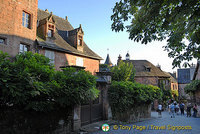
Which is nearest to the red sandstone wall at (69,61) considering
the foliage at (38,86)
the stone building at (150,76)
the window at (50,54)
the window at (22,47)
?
the window at (50,54)

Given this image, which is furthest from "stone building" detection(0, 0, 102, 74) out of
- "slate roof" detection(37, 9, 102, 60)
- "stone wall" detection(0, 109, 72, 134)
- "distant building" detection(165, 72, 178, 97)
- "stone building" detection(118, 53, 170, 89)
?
"distant building" detection(165, 72, 178, 97)

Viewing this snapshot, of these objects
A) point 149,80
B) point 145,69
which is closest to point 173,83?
point 145,69

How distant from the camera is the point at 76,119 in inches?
285

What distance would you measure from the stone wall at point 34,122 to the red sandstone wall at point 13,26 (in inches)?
295

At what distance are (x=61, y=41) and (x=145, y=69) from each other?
23295 millimetres

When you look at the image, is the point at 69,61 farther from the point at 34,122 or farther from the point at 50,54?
the point at 34,122

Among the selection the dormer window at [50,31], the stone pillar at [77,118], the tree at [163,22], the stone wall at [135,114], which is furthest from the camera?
the dormer window at [50,31]

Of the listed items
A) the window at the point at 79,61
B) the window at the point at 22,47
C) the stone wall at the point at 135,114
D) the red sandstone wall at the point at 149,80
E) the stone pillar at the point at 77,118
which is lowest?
the stone wall at the point at 135,114

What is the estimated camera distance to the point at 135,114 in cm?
1200

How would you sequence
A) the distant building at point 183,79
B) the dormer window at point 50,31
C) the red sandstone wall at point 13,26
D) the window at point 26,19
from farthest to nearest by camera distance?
the distant building at point 183,79, the dormer window at point 50,31, the window at point 26,19, the red sandstone wall at point 13,26

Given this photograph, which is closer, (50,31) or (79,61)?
(50,31)

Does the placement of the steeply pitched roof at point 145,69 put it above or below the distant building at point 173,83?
above

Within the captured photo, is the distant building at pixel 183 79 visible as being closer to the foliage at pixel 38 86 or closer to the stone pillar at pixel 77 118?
the stone pillar at pixel 77 118

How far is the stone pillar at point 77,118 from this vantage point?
7134 mm
